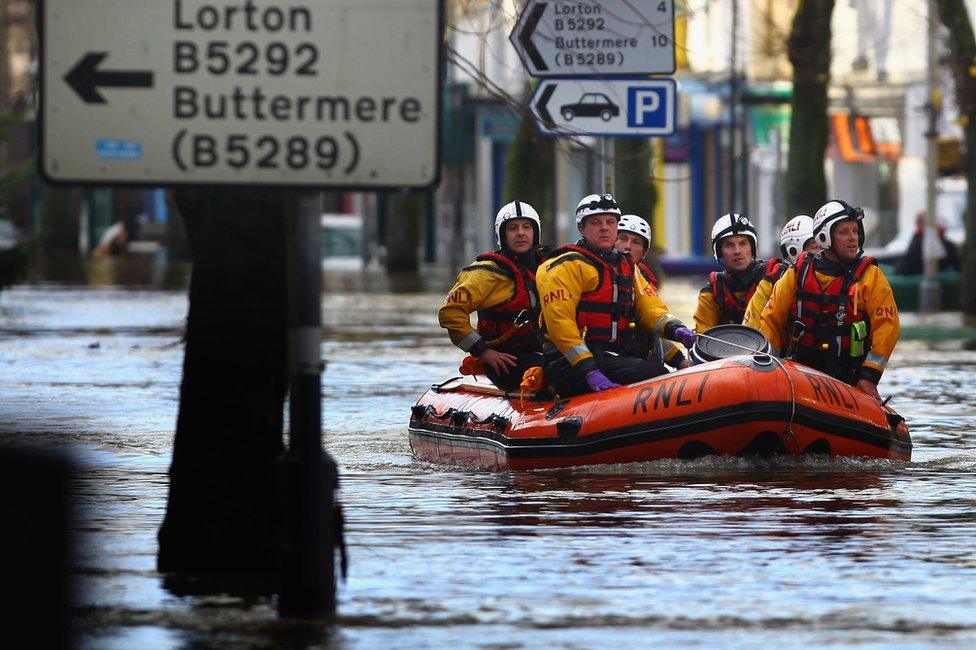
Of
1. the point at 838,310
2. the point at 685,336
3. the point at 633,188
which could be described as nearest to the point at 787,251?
the point at 838,310

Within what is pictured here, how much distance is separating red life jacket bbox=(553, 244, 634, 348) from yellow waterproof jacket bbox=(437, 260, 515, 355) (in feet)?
1.48

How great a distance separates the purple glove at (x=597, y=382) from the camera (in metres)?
13.7

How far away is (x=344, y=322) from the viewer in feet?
100

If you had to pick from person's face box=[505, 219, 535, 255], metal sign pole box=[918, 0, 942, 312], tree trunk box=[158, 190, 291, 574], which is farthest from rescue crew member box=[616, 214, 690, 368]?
metal sign pole box=[918, 0, 942, 312]

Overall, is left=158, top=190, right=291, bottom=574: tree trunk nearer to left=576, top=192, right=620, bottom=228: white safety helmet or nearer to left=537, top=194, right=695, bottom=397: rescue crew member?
left=537, top=194, right=695, bottom=397: rescue crew member

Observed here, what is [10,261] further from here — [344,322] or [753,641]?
[753,641]

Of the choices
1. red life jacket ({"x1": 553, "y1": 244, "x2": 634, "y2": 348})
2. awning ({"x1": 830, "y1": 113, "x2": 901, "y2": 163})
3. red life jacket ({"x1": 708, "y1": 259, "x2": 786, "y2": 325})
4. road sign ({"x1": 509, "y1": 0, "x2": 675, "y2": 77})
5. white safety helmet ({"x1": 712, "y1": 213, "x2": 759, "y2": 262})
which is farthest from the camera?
A: awning ({"x1": 830, "y1": 113, "x2": 901, "y2": 163})

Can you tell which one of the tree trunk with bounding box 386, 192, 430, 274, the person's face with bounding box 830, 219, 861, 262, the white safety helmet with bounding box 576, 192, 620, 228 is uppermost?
the white safety helmet with bounding box 576, 192, 620, 228

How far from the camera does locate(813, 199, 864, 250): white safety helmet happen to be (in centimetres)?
1438

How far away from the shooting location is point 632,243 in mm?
15852

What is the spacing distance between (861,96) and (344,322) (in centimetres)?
2673

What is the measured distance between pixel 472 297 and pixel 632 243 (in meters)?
1.77

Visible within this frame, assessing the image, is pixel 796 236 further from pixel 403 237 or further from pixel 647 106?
pixel 403 237

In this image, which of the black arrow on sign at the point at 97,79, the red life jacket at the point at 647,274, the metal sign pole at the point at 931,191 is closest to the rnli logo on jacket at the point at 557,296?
the red life jacket at the point at 647,274
